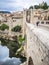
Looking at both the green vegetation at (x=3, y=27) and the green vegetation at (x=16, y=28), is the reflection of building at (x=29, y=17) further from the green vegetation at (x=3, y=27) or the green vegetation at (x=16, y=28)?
the green vegetation at (x=3, y=27)

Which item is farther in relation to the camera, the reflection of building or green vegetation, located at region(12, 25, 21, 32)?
green vegetation, located at region(12, 25, 21, 32)

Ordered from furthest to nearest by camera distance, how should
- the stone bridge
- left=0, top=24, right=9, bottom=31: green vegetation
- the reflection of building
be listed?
left=0, top=24, right=9, bottom=31: green vegetation, the reflection of building, the stone bridge

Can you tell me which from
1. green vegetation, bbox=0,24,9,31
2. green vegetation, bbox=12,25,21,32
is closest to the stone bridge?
green vegetation, bbox=12,25,21,32

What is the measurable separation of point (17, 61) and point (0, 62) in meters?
1.07

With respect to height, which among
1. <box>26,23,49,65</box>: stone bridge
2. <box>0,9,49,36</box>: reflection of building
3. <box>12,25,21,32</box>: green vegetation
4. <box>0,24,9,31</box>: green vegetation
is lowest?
<box>0,24,9,31</box>: green vegetation

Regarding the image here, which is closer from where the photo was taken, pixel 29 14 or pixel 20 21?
pixel 29 14

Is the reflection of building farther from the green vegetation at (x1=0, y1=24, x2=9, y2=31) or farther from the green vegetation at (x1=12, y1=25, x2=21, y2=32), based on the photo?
the green vegetation at (x1=0, y1=24, x2=9, y2=31)

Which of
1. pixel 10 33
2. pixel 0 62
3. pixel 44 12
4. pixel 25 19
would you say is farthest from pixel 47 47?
pixel 44 12

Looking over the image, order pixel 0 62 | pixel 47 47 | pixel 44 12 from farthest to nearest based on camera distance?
pixel 44 12 < pixel 0 62 < pixel 47 47

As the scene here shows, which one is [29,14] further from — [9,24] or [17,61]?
[17,61]

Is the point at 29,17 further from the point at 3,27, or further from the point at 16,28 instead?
the point at 3,27

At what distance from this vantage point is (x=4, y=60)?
672 inches

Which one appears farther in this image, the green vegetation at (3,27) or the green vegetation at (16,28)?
the green vegetation at (3,27)

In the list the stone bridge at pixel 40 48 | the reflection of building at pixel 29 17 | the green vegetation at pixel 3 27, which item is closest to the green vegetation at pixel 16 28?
the reflection of building at pixel 29 17
